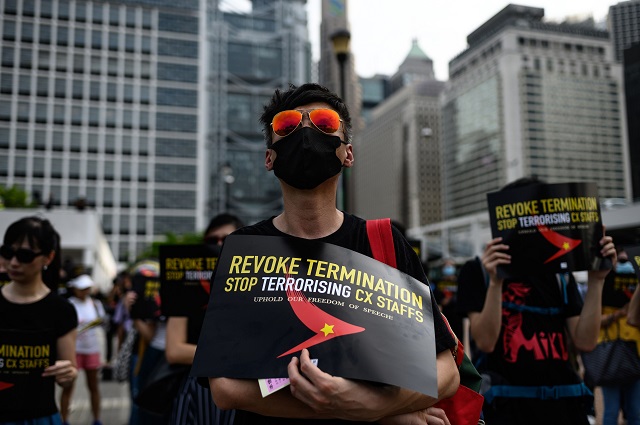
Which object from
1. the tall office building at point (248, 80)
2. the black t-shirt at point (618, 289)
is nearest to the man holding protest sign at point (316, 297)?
the black t-shirt at point (618, 289)

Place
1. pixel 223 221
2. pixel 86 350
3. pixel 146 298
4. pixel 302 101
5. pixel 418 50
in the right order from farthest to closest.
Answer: pixel 418 50, pixel 86 350, pixel 146 298, pixel 223 221, pixel 302 101

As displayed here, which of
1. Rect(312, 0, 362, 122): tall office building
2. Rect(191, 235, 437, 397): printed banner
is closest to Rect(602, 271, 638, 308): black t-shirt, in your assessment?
Rect(191, 235, 437, 397): printed banner

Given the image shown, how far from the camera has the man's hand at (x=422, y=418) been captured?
1.68 meters

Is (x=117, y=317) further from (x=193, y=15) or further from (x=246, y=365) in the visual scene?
(x=193, y=15)

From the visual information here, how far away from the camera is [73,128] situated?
8825cm

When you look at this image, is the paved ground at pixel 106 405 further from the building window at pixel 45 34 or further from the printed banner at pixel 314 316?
the building window at pixel 45 34

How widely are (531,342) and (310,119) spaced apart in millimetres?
1885

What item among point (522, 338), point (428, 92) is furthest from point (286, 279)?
point (428, 92)

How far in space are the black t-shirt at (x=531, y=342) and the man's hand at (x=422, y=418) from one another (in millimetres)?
1368

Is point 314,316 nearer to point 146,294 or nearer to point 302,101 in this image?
point 302,101

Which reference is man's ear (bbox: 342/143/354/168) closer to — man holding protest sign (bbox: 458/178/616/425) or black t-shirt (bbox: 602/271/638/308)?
man holding protest sign (bbox: 458/178/616/425)

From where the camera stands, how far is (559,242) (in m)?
3.02


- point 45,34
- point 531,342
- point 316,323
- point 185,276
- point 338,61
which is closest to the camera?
point 316,323

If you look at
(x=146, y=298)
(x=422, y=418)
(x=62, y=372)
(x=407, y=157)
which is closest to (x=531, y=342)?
(x=422, y=418)
